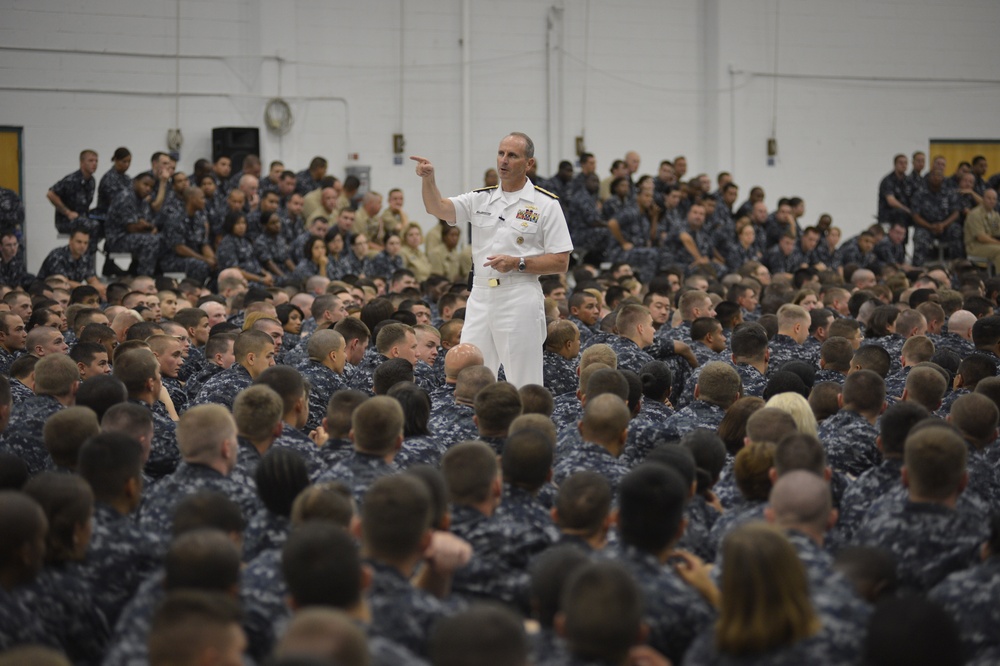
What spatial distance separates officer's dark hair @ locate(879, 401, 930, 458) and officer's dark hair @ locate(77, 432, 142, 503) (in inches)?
106

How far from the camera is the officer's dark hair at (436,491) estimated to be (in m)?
3.48

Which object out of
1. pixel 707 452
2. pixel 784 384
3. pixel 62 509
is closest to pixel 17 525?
pixel 62 509

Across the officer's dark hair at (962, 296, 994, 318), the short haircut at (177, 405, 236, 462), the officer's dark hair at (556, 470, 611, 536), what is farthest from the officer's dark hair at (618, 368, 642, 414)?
the officer's dark hair at (962, 296, 994, 318)

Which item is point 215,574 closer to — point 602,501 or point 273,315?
point 602,501

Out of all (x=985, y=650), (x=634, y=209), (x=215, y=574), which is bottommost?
(x=985, y=650)

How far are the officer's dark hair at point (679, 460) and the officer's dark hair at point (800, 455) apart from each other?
0.93 ft

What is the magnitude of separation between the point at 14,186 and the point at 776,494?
1230 cm

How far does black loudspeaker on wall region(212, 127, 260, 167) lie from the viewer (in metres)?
14.1

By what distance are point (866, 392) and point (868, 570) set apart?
1.92 meters

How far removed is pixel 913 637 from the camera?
266 cm

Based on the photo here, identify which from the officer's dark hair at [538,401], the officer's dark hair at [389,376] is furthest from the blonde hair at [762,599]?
the officer's dark hair at [389,376]

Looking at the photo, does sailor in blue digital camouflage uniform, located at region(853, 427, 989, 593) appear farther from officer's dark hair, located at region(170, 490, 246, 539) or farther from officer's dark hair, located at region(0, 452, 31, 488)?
officer's dark hair, located at region(0, 452, 31, 488)

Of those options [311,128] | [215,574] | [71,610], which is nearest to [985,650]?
[215,574]

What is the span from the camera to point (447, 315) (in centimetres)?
912
